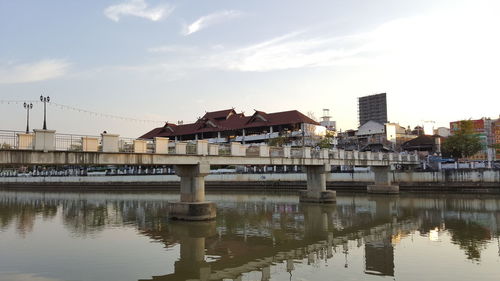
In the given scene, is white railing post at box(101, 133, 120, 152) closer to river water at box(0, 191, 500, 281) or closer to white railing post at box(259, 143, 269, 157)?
river water at box(0, 191, 500, 281)

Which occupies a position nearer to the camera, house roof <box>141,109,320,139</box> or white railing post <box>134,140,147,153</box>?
white railing post <box>134,140,147,153</box>

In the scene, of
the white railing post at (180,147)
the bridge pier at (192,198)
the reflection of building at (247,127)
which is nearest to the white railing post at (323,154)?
the bridge pier at (192,198)

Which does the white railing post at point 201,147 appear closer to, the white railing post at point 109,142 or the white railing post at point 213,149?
the white railing post at point 213,149

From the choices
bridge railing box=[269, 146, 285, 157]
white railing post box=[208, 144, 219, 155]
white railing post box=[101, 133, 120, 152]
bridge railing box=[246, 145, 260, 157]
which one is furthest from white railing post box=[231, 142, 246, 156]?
white railing post box=[101, 133, 120, 152]

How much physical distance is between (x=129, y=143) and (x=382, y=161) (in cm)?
4086

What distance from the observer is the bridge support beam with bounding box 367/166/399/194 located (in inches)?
2265

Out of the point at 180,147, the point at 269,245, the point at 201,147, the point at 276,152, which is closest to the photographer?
the point at 269,245

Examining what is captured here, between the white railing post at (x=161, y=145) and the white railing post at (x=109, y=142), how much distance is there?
122 inches

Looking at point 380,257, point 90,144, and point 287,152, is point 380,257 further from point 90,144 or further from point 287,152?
point 287,152

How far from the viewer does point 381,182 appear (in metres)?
58.8

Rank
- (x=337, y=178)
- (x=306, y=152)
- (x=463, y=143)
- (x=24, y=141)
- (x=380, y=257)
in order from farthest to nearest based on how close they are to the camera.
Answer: (x=463, y=143) < (x=337, y=178) < (x=306, y=152) < (x=24, y=141) < (x=380, y=257)

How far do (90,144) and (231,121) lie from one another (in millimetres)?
77921

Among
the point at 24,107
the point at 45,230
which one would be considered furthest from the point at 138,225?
the point at 24,107

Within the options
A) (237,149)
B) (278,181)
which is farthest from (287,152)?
(278,181)
